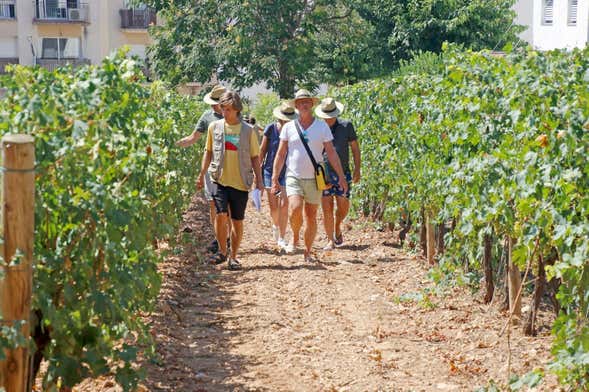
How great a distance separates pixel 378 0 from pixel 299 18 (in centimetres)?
293

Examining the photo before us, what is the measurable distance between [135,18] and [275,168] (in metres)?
45.6

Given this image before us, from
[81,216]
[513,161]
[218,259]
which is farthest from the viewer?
[218,259]

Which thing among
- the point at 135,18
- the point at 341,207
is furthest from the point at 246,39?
the point at 341,207

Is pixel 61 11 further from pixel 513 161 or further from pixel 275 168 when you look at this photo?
pixel 513 161

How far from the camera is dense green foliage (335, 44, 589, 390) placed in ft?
17.7

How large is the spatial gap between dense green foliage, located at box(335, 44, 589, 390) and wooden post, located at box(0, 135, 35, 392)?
2.46 metres

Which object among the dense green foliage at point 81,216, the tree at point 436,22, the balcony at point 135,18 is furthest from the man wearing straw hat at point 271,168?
the balcony at point 135,18

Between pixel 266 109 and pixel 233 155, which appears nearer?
pixel 233 155

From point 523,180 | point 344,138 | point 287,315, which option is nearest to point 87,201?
point 523,180

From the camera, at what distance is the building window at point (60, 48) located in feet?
181

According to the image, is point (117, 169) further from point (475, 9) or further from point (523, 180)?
point (475, 9)

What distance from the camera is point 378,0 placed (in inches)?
1555

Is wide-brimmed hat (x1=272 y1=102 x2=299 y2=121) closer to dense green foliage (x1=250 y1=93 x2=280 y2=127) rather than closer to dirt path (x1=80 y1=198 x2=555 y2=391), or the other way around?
dirt path (x1=80 y1=198 x2=555 y2=391)

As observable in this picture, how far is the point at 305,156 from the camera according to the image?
11422 mm
